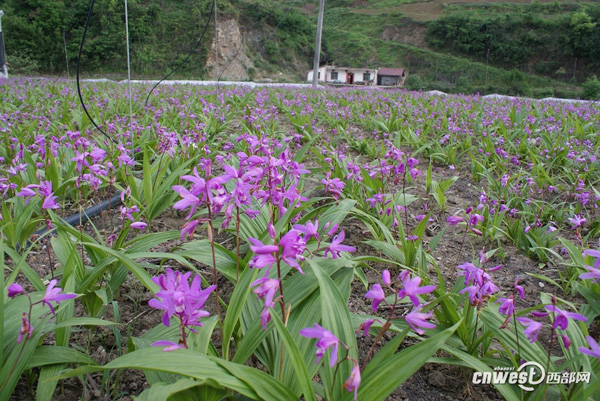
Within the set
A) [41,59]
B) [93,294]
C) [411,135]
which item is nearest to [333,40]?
[41,59]

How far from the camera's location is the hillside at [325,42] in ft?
116

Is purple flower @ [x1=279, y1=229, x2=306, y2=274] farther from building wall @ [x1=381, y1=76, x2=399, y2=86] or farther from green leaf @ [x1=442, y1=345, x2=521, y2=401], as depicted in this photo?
building wall @ [x1=381, y1=76, x2=399, y2=86]

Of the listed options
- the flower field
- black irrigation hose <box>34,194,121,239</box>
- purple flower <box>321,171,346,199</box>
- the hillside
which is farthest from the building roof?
purple flower <box>321,171,346,199</box>

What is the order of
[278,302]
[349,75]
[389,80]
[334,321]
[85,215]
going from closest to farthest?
[334,321] → [278,302] → [85,215] → [389,80] → [349,75]

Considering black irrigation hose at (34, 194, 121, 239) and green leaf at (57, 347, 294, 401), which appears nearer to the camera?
green leaf at (57, 347, 294, 401)

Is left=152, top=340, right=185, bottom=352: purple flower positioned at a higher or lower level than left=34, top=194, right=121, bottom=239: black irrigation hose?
higher

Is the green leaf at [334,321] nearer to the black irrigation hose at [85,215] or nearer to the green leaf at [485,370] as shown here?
the green leaf at [485,370]

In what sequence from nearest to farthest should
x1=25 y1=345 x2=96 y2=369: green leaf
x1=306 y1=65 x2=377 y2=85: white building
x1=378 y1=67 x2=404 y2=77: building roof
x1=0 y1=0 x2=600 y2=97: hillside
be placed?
1. x1=25 y1=345 x2=96 y2=369: green leaf
2. x1=0 y1=0 x2=600 y2=97: hillside
3. x1=378 y1=67 x2=404 y2=77: building roof
4. x1=306 y1=65 x2=377 y2=85: white building

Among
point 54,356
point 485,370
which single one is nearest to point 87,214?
point 54,356

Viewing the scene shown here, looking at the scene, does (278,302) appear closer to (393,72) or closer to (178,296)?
(178,296)

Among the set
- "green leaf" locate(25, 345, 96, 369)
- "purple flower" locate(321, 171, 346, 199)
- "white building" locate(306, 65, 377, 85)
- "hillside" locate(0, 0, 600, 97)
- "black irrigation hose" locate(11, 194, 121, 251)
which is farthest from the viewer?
"white building" locate(306, 65, 377, 85)

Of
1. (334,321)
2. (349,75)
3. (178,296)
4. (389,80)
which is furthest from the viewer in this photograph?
(349,75)

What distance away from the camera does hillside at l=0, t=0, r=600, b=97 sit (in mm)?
35312

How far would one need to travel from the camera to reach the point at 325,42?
52.2 meters
